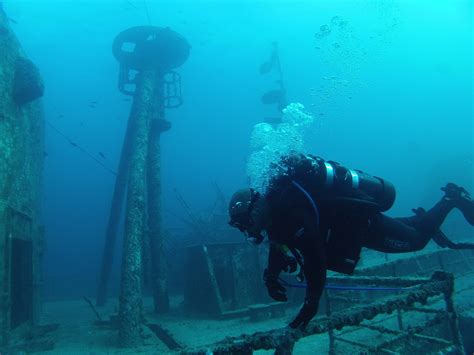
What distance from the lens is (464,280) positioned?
8969 millimetres

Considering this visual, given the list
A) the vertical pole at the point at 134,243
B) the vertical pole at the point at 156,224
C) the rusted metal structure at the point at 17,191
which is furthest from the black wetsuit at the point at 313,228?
the vertical pole at the point at 156,224

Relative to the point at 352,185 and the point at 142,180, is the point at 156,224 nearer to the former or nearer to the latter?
the point at 142,180

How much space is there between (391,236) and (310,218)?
5.06 feet

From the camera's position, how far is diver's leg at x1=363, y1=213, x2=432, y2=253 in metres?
3.56

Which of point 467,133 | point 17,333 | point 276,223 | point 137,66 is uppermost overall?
point 467,133

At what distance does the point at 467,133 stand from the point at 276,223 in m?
134

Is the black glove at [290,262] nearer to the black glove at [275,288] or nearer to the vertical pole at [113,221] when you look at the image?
the black glove at [275,288]

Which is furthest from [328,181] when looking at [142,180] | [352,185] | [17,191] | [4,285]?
[17,191]

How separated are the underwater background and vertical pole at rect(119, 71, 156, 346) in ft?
236

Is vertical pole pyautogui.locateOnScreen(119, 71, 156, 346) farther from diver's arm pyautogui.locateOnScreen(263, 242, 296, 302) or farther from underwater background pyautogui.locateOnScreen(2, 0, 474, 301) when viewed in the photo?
underwater background pyautogui.locateOnScreen(2, 0, 474, 301)

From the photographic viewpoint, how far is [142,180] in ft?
30.8

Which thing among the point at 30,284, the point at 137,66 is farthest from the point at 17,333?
the point at 137,66

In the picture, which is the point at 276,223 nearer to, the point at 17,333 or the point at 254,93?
the point at 17,333

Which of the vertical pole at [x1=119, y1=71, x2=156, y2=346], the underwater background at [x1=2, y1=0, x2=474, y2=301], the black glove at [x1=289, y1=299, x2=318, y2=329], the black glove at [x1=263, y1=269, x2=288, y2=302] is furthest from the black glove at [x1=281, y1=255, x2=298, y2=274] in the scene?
the underwater background at [x1=2, y1=0, x2=474, y2=301]
